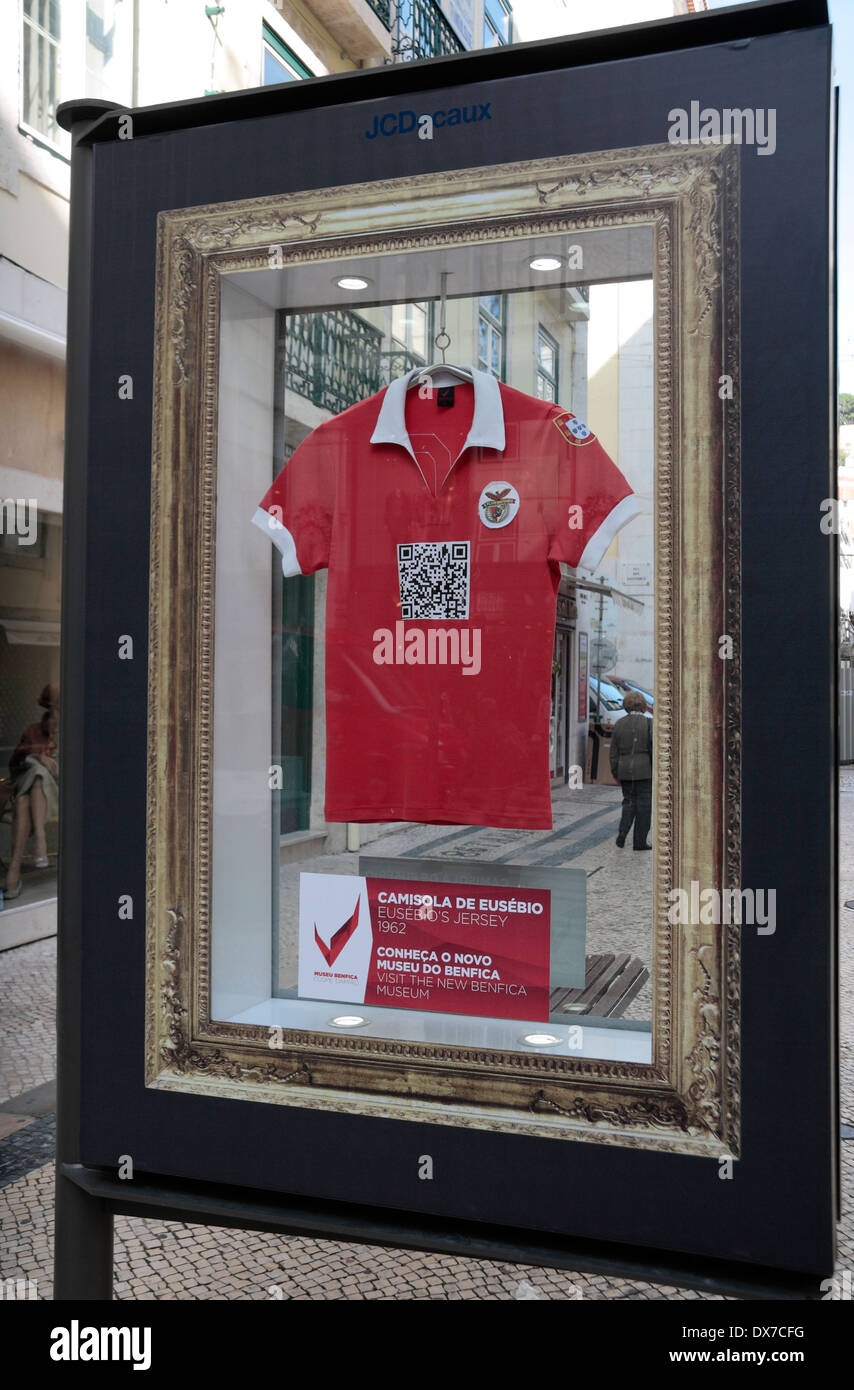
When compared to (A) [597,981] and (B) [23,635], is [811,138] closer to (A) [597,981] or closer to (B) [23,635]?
(A) [597,981]

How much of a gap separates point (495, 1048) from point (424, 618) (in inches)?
39.6

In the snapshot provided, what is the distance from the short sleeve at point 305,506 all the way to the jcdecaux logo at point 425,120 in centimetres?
71

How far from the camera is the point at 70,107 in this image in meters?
2.83

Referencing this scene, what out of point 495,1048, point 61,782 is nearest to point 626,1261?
point 495,1048

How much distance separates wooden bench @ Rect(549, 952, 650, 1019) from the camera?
101 inches

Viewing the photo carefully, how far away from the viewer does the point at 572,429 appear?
Answer: 2.69m

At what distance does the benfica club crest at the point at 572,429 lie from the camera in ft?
8.79

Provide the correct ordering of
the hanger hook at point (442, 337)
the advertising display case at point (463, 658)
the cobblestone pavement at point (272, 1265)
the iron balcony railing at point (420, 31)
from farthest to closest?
the iron balcony railing at point (420, 31) < the cobblestone pavement at point (272, 1265) < the hanger hook at point (442, 337) < the advertising display case at point (463, 658)

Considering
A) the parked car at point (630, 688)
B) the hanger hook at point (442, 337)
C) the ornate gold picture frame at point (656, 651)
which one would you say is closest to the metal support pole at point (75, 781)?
the ornate gold picture frame at point (656, 651)

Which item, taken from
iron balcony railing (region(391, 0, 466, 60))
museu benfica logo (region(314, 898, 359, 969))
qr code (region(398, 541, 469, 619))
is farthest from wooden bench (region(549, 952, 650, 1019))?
iron balcony railing (region(391, 0, 466, 60))

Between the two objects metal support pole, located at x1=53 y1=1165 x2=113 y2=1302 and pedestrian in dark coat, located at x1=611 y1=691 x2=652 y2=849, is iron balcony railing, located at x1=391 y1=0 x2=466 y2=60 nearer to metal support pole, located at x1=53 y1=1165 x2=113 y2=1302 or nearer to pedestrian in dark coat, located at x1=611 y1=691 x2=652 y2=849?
pedestrian in dark coat, located at x1=611 y1=691 x2=652 y2=849

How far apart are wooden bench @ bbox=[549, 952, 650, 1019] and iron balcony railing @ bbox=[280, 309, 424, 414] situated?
1521 mm

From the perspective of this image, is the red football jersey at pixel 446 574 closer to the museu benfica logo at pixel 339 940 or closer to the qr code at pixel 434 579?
the qr code at pixel 434 579

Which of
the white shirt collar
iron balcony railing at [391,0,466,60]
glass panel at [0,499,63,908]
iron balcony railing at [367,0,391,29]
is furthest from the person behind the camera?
iron balcony railing at [367,0,391,29]
